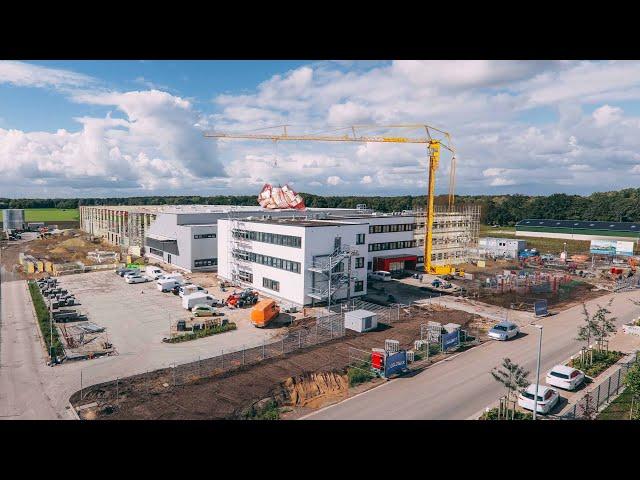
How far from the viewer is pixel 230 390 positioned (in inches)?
714

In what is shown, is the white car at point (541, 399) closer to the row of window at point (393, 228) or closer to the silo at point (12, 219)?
the row of window at point (393, 228)

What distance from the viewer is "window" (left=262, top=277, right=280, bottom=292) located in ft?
112

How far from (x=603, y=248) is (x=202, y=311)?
212 ft

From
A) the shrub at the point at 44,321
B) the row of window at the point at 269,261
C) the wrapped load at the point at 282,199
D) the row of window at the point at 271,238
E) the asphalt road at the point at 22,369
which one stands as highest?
the wrapped load at the point at 282,199

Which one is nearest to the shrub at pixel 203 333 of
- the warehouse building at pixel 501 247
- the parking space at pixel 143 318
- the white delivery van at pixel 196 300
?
the parking space at pixel 143 318

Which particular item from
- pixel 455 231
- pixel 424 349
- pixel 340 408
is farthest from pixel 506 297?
pixel 340 408

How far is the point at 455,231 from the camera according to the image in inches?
2235

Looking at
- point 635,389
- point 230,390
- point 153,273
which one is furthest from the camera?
point 153,273

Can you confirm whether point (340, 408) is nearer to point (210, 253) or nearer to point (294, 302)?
point (294, 302)

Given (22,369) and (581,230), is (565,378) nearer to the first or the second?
(22,369)

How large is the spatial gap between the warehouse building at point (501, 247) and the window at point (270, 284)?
40.3 m

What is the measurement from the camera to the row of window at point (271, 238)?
31.9 metres

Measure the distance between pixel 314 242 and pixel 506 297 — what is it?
18.2 meters

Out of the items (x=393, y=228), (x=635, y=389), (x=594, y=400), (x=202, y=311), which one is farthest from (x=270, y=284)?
(x=635, y=389)
